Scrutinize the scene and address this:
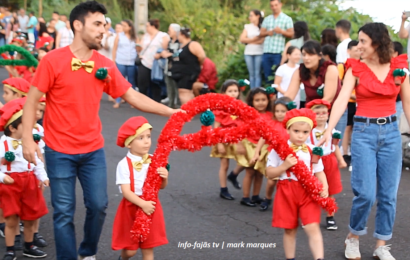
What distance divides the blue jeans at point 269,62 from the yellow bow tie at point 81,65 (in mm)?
7654

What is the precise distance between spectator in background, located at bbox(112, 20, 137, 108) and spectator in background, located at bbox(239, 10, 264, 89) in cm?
356

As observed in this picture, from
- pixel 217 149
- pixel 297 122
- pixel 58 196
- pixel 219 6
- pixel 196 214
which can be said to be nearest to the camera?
pixel 58 196

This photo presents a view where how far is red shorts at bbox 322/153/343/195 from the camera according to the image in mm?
6387

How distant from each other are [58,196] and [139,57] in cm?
1030

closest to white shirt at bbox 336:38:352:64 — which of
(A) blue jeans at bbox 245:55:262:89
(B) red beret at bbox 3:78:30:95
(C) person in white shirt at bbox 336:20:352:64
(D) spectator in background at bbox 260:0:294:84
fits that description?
(C) person in white shirt at bbox 336:20:352:64

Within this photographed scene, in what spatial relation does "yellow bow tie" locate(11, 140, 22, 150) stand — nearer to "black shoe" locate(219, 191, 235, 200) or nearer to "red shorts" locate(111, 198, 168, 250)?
"red shorts" locate(111, 198, 168, 250)

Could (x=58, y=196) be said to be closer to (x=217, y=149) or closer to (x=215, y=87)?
(x=217, y=149)

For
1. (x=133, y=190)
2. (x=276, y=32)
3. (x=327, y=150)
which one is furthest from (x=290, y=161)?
(x=276, y=32)

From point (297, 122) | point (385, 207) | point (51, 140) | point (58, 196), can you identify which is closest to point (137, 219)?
point (58, 196)

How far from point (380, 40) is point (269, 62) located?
683 cm

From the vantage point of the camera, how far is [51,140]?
14.7ft

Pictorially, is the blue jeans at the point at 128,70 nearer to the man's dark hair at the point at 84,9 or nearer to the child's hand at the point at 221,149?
the child's hand at the point at 221,149

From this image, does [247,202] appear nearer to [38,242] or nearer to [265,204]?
[265,204]

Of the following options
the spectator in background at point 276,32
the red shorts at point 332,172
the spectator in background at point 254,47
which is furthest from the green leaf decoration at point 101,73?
the spectator in background at point 254,47
